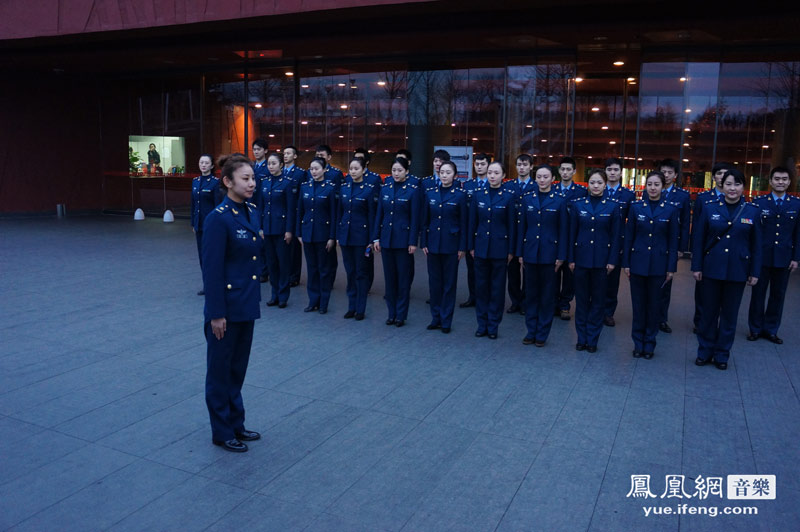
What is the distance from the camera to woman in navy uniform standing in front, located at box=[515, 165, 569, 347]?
652cm

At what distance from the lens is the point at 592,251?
250 inches

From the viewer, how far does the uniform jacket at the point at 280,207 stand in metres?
8.04

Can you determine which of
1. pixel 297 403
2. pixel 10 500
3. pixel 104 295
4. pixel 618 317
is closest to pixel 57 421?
pixel 10 500

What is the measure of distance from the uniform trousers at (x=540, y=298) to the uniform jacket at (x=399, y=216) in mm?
1321

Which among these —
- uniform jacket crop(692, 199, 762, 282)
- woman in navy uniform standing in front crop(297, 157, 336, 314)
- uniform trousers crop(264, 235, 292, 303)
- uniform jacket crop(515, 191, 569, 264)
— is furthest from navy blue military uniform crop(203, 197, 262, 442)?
uniform jacket crop(692, 199, 762, 282)

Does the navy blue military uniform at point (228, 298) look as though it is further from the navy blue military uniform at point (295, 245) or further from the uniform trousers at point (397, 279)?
the navy blue military uniform at point (295, 245)

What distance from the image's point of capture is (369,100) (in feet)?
49.3

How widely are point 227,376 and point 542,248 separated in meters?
3.59

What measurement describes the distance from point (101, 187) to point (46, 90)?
9.92 feet

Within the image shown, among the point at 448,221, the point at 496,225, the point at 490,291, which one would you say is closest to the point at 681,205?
the point at 496,225

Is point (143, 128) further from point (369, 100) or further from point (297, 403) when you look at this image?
point (297, 403)

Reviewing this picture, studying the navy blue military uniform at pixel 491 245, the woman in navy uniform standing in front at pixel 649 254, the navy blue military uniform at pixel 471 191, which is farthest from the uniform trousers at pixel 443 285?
the woman in navy uniform standing in front at pixel 649 254

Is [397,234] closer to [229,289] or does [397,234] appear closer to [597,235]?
[597,235]

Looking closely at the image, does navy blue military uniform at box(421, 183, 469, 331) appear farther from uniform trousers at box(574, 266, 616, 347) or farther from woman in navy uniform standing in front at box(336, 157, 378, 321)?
uniform trousers at box(574, 266, 616, 347)
